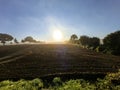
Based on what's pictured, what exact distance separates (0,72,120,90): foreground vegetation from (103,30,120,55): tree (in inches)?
1338

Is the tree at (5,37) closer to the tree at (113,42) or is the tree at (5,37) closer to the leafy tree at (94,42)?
the leafy tree at (94,42)

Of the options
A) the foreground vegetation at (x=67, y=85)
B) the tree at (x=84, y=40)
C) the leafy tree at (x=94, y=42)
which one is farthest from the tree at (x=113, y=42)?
the foreground vegetation at (x=67, y=85)

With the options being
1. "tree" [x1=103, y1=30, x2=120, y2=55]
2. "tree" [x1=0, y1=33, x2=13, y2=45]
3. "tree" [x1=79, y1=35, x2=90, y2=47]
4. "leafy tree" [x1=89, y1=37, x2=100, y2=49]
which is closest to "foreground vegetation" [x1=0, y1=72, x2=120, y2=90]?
"tree" [x1=103, y1=30, x2=120, y2=55]

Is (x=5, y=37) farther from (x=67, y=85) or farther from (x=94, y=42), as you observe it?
(x=67, y=85)

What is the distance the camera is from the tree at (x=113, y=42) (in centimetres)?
6319

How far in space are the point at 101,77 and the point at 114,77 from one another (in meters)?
1.89

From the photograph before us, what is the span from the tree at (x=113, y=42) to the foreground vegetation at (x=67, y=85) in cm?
3398

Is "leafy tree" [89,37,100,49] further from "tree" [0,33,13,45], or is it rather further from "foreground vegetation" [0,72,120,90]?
"tree" [0,33,13,45]

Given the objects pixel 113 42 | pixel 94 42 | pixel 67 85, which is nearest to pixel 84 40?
pixel 94 42

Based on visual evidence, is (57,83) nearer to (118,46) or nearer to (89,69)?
(89,69)

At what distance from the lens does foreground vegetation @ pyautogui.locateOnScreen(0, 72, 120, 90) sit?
83.9 ft

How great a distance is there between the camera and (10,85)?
1076 inches

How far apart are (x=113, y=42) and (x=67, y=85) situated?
1626 inches

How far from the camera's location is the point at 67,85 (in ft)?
87.8
